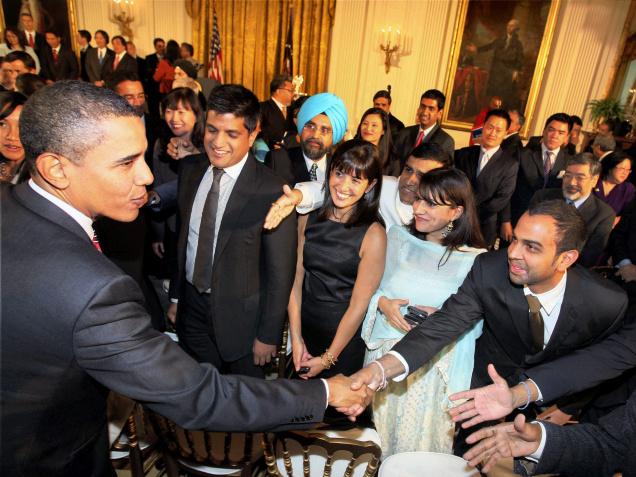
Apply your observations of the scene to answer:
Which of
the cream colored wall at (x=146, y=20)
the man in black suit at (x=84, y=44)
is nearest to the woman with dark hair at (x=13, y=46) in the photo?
the man in black suit at (x=84, y=44)

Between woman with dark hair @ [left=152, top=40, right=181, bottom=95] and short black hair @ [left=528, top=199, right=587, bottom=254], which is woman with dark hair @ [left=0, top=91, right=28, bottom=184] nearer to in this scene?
short black hair @ [left=528, top=199, right=587, bottom=254]

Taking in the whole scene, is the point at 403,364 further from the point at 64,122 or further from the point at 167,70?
the point at 167,70

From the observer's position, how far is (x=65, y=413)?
1095 mm

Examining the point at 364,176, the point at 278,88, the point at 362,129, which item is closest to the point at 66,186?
the point at 364,176

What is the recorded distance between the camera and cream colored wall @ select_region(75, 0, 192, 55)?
381 inches

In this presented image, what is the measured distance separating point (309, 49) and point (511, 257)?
9681 mm

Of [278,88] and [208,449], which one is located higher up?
[278,88]

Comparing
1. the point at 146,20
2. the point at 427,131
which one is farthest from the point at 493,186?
the point at 146,20

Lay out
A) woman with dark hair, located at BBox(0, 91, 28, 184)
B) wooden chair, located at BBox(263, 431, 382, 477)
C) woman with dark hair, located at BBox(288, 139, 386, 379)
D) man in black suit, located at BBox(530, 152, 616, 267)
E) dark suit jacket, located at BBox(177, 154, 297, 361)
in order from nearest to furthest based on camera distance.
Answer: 1. wooden chair, located at BBox(263, 431, 382, 477)
2. dark suit jacket, located at BBox(177, 154, 297, 361)
3. woman with dark hair, located at BBox(288, 139, 386, 379)
4. woman with dark hair, located at BBox(0, 91, 28, 184)
5. man in black suit, located at BBox(530, 152, 616, 267)

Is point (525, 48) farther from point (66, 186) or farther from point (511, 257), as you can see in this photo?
point (66, 186)

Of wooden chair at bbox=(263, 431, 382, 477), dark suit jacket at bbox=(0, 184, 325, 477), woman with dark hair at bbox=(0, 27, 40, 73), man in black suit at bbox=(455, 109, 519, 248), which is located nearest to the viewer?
dark suit jacket at bbox=(0, 184, 325, 477)

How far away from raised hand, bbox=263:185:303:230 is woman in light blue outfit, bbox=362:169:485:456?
0.69 metres

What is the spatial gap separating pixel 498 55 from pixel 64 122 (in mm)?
Result: 9036

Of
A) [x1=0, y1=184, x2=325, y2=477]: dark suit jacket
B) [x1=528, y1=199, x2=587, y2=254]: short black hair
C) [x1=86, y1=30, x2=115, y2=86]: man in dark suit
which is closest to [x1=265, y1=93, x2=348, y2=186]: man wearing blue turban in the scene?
[x1=528, y1=199, x2=587, y2=254]: short black hair
